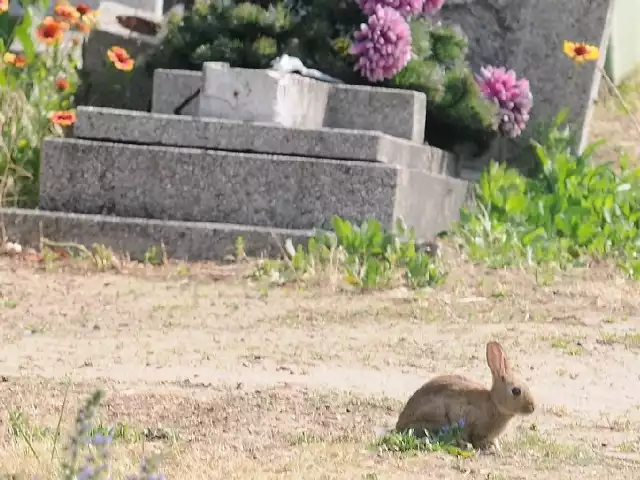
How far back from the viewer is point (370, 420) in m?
3.16

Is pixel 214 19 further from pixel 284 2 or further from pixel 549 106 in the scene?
pixel 549 106

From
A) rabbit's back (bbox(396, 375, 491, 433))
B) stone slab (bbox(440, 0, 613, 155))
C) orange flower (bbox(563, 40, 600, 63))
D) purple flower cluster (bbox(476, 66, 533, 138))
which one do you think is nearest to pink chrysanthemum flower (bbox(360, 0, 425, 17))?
purple flower cluster (bbox(476, 66, 533, 138))

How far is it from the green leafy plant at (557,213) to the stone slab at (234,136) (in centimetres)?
69

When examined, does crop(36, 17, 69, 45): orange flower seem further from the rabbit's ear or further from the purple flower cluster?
the rabbit's ear

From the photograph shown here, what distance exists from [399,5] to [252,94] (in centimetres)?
119

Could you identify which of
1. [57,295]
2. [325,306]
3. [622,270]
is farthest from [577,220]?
[57,295]

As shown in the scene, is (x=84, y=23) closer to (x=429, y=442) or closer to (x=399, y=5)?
(x=399, y=5)

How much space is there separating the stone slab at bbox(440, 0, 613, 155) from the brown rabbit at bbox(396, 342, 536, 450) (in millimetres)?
4935

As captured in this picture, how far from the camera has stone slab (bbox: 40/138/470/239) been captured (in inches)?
238

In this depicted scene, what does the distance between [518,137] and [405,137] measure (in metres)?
1.32

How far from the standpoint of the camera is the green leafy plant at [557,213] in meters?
6.14

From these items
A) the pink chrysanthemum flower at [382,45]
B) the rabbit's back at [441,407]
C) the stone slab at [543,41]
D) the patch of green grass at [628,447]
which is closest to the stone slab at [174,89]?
the pink chrysanthemum flower at [382,45]

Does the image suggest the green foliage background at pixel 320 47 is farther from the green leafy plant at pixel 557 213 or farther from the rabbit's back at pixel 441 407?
the rabbit's back at pixel 441 407

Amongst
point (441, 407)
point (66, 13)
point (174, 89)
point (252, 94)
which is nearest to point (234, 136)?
point (252, 94)
